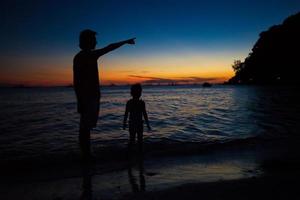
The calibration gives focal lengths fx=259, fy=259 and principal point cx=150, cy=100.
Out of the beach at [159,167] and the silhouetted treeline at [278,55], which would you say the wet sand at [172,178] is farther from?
the silhouetted treeline at [278,55]

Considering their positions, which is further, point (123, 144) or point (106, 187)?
point (123, 144)

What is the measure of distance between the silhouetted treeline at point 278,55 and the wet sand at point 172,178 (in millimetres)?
83298

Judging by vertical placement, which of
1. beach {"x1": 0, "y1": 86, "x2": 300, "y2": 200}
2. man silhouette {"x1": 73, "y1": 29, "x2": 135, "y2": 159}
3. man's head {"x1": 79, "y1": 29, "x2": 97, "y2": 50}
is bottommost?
beach {"x1": 0, "y1": 86, "x2": 300, "y2": 200}

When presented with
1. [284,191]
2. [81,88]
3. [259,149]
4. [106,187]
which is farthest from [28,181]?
[259,149]

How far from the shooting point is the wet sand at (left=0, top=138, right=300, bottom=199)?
3.76m

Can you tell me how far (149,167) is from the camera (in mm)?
5473

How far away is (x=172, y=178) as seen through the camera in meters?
4.60

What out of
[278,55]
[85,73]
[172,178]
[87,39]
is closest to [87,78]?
[85,73]

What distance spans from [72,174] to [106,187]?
1.23 meters

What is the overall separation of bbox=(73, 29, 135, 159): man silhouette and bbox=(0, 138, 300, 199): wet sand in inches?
42.8

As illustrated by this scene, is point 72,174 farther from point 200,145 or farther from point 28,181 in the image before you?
point 200,145

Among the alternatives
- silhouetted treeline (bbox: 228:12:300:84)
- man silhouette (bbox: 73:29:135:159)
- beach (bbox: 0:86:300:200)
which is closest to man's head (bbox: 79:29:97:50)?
man silhouette (bbox: 73:29:135:159)

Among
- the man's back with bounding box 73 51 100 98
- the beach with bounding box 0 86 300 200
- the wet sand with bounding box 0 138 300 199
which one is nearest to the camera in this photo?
the wet sand with bounding box 0 138 300 199

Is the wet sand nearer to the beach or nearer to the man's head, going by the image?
the beach
